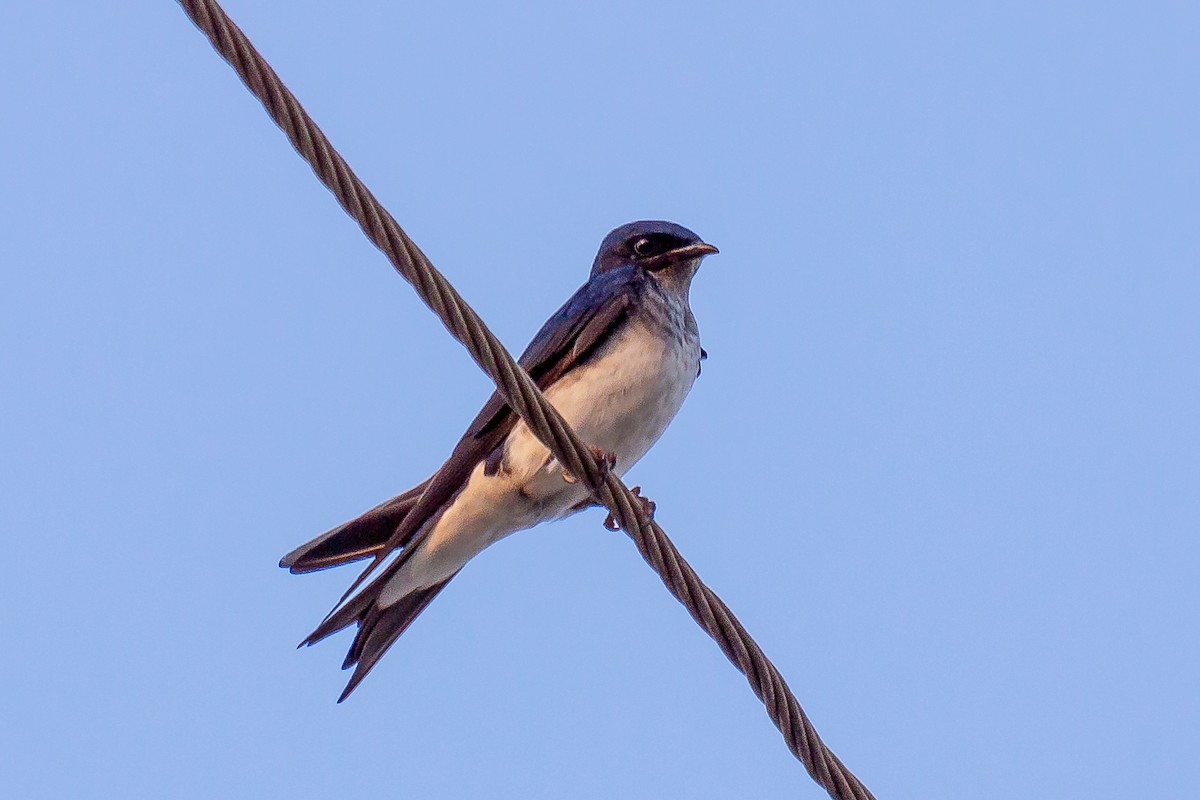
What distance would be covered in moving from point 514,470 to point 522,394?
61.1 inches

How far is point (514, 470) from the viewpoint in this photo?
5180 millimetres

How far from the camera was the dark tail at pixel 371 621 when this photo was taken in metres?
5.27

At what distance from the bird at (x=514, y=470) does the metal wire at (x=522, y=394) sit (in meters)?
1.23

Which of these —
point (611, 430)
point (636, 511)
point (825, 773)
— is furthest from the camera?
point (611, 430)

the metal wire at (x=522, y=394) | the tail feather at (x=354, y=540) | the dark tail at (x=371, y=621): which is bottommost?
the metal wire at (x=522, y=394)

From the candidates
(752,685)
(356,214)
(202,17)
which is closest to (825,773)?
(752,685)

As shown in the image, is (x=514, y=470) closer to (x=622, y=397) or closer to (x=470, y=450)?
(x=470, y=450)

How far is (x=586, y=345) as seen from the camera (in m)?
5.39

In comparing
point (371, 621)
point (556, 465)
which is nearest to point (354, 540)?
point (371, 621)

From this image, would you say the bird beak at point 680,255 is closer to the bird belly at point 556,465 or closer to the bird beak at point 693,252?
the bird beak at point 693,252

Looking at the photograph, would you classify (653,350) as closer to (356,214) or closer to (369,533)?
(369,533)

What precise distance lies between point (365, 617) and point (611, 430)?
3.30 ft

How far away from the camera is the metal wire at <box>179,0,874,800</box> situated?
3.14m

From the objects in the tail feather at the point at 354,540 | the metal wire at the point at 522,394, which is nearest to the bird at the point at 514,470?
the tail feather at the point at 354,540
